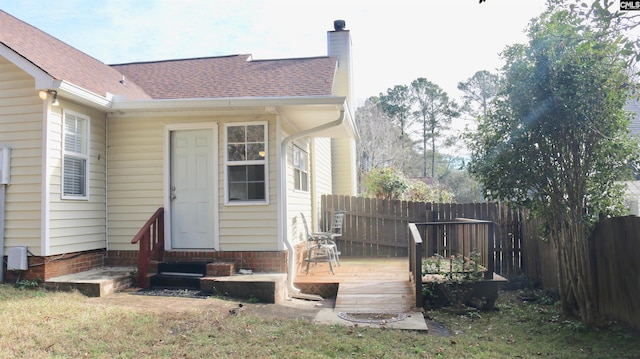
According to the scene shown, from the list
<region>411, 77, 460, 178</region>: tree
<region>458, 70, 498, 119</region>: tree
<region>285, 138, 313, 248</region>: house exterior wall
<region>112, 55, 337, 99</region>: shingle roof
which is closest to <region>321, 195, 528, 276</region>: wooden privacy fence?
<region>285, 138, 313, 248</region>: house exterior wall

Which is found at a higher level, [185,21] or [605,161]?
[185,21]

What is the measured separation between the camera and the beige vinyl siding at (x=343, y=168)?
14.5m

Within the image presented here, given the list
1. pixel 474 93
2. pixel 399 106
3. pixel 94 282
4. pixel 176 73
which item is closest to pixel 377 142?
pixel 399 106

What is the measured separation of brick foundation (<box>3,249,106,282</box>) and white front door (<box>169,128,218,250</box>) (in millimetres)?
1322

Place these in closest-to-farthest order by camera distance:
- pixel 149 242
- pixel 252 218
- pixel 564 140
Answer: pixel 564 140, pixel 149 242, pixel 252 218

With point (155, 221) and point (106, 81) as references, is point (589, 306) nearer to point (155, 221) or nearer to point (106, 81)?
point (155, 221)

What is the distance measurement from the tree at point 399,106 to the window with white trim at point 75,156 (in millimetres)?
26348

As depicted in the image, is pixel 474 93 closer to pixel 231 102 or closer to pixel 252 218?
pixel 252 218

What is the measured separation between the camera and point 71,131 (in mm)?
6828

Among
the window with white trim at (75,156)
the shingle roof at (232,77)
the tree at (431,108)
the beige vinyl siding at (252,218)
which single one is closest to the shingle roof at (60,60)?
the window with white trim at (75,156)

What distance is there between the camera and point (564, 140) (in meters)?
5.12

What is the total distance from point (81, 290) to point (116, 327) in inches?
72.0

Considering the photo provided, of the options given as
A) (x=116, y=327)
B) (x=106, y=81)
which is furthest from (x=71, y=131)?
(x=116, y=327)

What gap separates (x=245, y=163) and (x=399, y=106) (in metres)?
26.1
